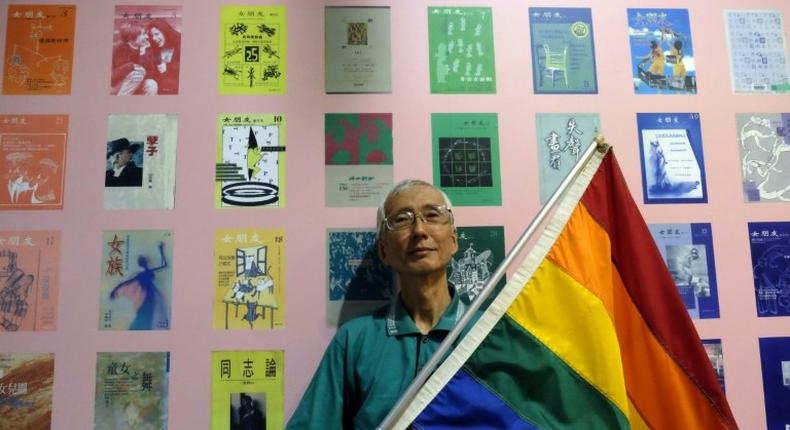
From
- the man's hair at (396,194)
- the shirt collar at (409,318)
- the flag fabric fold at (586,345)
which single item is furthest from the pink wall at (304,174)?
the flag fabric fold at (586,345)

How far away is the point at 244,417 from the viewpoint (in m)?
1.64

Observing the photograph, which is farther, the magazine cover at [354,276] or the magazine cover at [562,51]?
the magazine cover at [562,51]

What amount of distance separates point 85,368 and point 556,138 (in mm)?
1553

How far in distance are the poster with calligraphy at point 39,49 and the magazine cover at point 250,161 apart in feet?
→ 1.70

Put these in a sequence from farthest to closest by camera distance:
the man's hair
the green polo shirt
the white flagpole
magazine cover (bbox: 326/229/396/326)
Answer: magazine cover (bbox: 326/229/396/326), the man's hair, the green polo shirt, the white flagpole

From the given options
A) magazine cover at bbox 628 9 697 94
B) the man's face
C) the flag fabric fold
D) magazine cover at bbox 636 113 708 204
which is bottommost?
the flag fabric fold

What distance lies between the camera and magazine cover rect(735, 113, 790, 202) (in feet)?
5.98

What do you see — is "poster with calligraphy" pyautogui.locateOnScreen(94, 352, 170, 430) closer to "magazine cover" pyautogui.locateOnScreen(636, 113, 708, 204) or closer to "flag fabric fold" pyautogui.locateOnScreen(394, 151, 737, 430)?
"flag fabric fold" pyautogui.locateOnScreen(394, 151, 737, 430)

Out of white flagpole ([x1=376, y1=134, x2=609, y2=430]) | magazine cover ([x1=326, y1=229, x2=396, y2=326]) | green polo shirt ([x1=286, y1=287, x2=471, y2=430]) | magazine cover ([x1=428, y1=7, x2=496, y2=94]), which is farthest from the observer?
magazine cover ([x1=428, y1=7, x2=496, y2=94])

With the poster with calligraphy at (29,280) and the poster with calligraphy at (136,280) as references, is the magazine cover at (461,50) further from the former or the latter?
the poster with calligraphy at (29,280)

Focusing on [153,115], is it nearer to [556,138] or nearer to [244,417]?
[244,417]

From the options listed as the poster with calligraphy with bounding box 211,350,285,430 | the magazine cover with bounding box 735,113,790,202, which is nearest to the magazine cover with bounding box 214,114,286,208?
the poster with calligraphy with bounding box 211,350,285,430

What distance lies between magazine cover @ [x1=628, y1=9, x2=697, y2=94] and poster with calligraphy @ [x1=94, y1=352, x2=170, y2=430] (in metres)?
1.69

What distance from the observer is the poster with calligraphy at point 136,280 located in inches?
66.0
